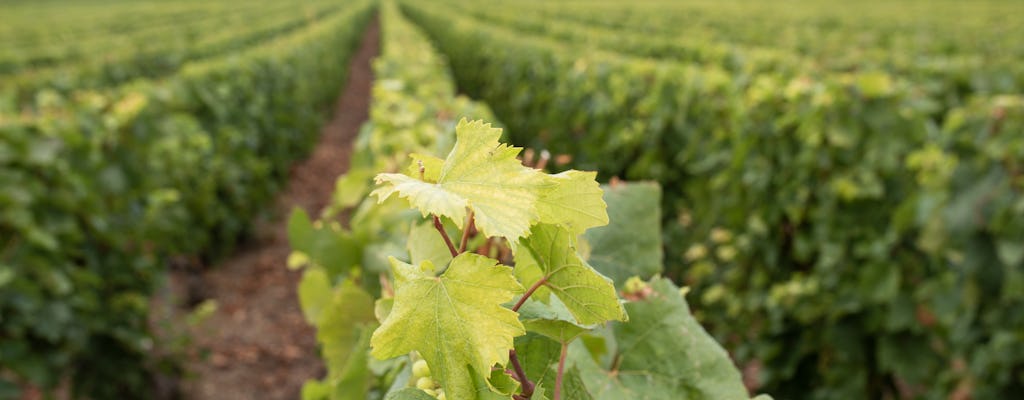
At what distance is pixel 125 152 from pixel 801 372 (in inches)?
156

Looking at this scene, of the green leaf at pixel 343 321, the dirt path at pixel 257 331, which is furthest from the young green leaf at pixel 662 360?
the dirt path at pixel 257 331

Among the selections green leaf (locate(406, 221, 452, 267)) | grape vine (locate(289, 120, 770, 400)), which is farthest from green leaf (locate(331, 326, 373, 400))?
green leaf (locate(406, 221, 452, 267))

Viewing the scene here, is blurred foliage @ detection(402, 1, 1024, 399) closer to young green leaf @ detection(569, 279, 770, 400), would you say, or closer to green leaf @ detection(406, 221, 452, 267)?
young green leaf @ detection(569, 279, 770, 400)

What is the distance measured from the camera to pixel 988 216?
9.70 feet

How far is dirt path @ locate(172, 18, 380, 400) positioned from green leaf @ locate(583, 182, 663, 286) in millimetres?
3976

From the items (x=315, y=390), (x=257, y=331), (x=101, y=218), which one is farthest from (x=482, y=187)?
(x=257, y=331)

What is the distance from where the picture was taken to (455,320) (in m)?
0.64

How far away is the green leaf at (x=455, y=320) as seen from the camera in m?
0.63

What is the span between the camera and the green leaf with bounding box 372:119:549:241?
0.58 meters

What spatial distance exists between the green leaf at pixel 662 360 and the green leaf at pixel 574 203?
235 millimetres

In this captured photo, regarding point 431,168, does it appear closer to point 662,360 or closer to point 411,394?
point 411,394

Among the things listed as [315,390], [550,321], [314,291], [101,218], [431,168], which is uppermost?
[431,168]

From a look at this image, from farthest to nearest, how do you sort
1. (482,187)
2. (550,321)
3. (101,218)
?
(101,218)
(550,321)
(482,187)

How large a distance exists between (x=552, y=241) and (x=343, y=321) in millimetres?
672
